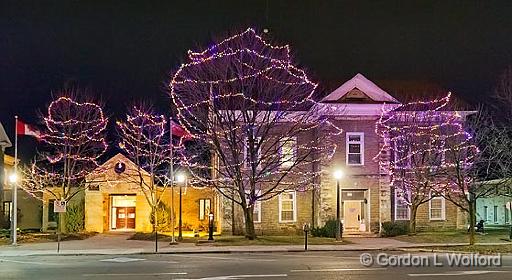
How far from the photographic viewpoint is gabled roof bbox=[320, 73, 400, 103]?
138 feet

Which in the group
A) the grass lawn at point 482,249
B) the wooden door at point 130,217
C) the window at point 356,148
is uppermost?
the window at point 356,148

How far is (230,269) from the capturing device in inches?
829

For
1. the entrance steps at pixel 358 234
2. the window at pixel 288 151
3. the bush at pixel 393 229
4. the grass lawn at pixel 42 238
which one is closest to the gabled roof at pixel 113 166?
the grass lawn at pixel 42 238

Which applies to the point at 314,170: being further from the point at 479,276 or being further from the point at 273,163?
the point at 479,276

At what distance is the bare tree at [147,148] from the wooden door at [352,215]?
37.5ft

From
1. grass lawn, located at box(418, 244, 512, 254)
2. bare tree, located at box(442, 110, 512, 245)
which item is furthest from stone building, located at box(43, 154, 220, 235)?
grass lawn, located at box(418, 244, 512, 254)

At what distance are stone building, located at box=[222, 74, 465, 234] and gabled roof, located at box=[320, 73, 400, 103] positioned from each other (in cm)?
19

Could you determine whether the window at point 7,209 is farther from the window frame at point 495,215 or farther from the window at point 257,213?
the window frame at point 495,215

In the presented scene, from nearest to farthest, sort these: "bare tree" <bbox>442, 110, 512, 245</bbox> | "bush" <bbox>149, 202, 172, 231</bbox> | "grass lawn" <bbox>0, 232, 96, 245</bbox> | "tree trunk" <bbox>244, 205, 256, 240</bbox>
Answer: "tree trunk" <bbox>244, 205, 256, 240</bbox> → "bare tree" <bbox>442, 110, 512, 245</bbox> → "grass lawn" <bbox>0, 232, 96, 245</bbox> → "bush" <bbox>149, 202, 172, 231</bbox>

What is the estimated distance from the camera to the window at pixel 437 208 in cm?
4241

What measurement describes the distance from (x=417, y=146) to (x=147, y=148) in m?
17.7

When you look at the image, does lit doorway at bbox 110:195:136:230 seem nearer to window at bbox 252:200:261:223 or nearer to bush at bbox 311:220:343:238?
window at bbox 252:200:261:223

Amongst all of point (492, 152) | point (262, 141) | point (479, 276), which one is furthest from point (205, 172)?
point (479, 276)

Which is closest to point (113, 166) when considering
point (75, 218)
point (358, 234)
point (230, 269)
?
point (75, 218)
